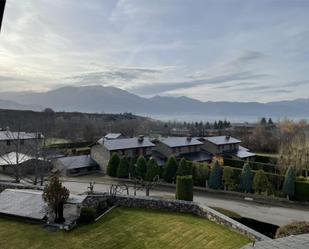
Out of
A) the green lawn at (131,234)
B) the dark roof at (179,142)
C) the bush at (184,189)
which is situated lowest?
the green lawn at (131,234)

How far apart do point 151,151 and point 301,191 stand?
22927 millimetres

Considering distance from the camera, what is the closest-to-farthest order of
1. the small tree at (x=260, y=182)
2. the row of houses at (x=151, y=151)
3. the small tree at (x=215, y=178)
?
the small tree at (x=260, y=182), the small tree at (x=215, y=178), the row of houses at (x=151, y=151)

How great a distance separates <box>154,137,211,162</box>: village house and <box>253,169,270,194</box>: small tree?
44.3 feet

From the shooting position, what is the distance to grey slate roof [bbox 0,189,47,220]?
19527mm

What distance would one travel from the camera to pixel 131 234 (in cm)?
1745

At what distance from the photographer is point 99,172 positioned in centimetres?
4572

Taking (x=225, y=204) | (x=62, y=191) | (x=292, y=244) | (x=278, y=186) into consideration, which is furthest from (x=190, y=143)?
(x=292, y=244)

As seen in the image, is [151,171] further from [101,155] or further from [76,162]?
[76,162]

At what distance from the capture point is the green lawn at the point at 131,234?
16.1m

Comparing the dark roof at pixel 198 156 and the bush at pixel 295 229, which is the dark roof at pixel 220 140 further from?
the bush at pixel 295 229

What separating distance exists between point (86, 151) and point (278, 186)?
32118 mm

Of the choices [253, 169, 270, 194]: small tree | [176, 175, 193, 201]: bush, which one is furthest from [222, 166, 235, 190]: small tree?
[176, 175, 193, 201]: bush

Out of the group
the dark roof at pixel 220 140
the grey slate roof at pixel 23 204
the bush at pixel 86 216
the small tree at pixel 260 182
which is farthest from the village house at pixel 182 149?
the bush at pixel 86 216

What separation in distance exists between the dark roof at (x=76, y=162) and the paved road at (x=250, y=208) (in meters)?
7.49
